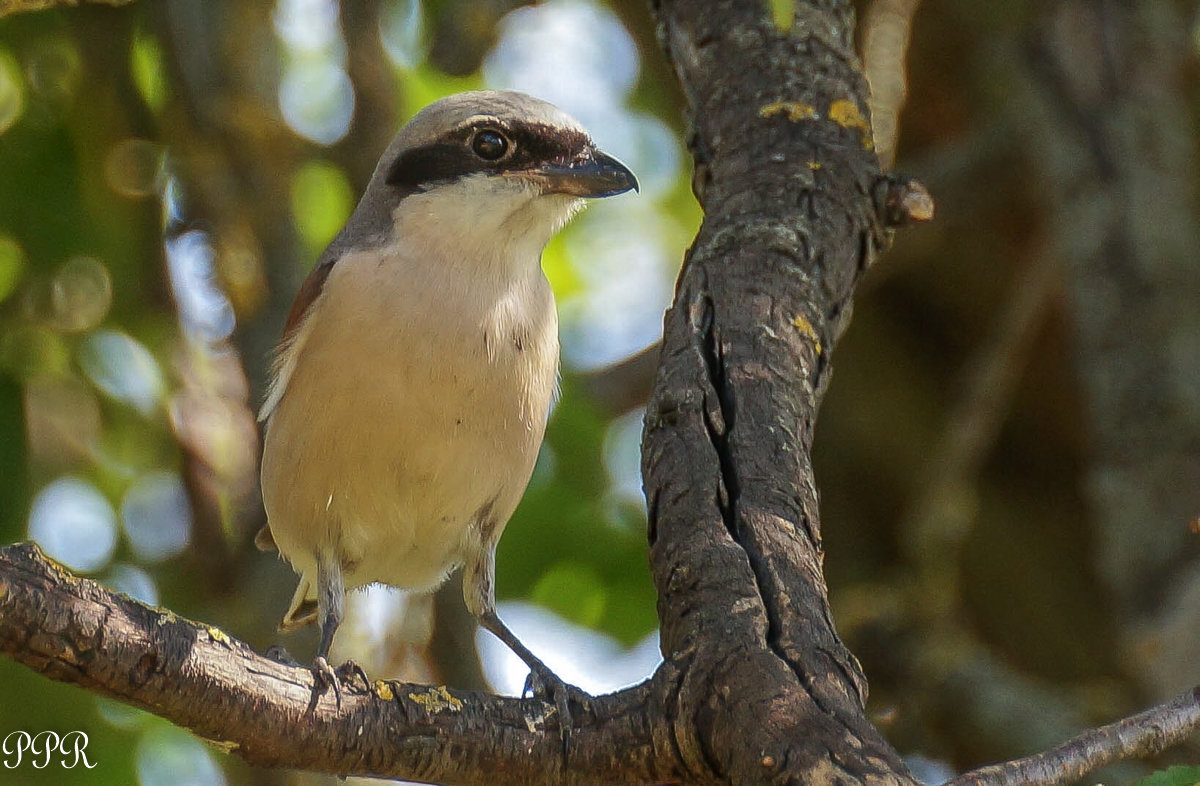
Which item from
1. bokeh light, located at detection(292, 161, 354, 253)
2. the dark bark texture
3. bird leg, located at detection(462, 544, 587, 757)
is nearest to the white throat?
the dark bark texture

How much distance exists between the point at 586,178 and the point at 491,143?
0.98ft

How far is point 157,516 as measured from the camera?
532cm

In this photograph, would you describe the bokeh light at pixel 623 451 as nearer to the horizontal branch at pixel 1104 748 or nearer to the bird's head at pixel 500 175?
the bird's head at pixel 500 175

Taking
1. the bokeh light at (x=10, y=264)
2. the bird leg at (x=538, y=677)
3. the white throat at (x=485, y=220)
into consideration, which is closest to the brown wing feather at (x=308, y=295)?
the white throat at (x=485, y=220)

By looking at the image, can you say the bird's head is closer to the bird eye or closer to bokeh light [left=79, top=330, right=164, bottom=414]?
the bird eye

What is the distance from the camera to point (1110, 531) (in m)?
4.79

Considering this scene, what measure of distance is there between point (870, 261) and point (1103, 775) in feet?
7.88

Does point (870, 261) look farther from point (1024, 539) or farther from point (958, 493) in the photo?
point (1024, 539)

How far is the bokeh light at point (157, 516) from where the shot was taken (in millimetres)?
5121

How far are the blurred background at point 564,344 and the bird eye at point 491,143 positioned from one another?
8.3 inches

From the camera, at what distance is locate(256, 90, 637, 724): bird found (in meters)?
3.64

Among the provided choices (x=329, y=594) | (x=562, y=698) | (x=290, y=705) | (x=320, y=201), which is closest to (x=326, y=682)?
(x=290, y=705)

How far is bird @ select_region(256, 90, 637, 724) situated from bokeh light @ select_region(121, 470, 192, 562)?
3.62ft

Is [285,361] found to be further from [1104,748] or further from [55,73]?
[1104,748]
